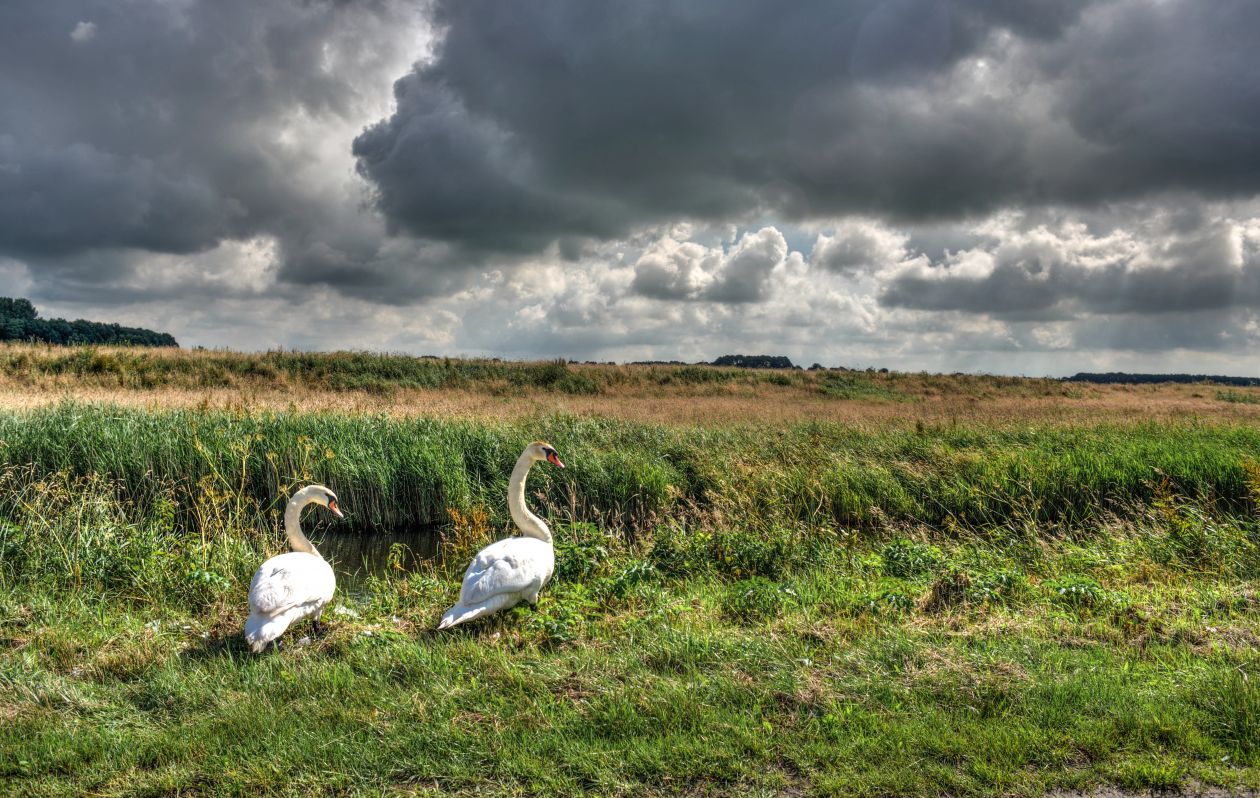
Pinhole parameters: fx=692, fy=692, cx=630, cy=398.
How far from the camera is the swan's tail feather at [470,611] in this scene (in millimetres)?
5373

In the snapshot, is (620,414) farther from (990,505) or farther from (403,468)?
(990,505)

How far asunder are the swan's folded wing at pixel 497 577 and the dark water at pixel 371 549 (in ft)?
17.0

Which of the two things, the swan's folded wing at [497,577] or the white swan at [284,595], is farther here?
the swan's folded wing at [497,577]

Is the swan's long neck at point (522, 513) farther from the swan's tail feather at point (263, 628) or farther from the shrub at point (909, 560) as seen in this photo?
the shrub at point (909, 560)

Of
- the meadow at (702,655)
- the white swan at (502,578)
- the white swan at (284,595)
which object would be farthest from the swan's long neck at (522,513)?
the white swan at (284,595)

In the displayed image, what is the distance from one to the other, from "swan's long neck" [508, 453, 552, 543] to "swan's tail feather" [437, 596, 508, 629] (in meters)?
1.07

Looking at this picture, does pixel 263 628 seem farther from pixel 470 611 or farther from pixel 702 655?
pixel 702 655

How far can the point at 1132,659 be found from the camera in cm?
506

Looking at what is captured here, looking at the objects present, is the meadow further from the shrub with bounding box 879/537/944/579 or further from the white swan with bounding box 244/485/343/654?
the white swan with bounding box 244/485/343/654

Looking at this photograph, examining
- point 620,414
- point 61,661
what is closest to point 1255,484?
point 61,661

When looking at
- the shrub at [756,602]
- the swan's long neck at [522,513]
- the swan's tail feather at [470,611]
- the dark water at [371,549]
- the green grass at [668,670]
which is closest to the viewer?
the green grass at [668,670]

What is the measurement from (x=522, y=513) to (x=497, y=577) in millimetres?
1325

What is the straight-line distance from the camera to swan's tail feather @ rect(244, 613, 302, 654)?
16.8 ft

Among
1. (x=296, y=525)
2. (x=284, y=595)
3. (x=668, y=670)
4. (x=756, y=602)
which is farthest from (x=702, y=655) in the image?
(x=296, y=525)
